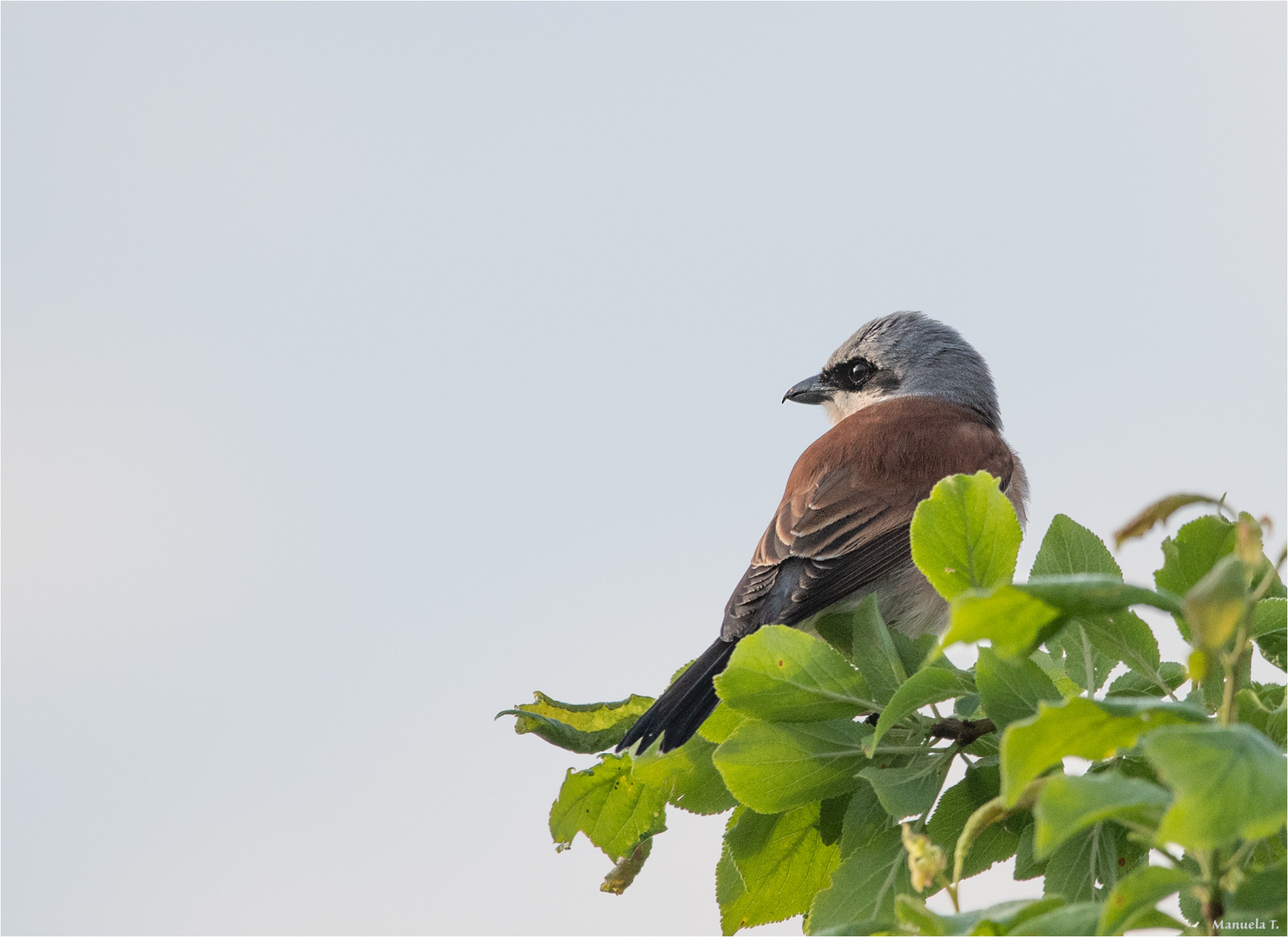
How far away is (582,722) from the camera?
78.5 inches

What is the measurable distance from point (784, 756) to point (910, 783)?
15 cm

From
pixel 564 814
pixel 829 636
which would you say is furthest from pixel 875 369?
pixel 564 814

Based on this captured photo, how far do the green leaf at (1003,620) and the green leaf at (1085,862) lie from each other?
2.07 ft

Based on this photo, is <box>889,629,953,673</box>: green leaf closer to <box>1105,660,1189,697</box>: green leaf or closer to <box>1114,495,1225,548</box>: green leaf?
<box>1105,660,1189,697</box>: green leaf

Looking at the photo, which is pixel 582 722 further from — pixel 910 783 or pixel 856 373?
pixel 856 373

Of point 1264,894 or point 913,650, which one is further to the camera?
point 913,650

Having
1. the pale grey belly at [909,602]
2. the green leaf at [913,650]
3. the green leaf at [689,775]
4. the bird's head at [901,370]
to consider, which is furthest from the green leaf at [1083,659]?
the bird's head at [901,370]

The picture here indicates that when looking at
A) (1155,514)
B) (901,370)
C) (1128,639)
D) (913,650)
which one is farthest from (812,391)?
(1155,514)

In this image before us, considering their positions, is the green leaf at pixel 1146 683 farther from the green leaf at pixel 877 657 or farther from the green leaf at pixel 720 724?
the green leaf at pixel 720 724

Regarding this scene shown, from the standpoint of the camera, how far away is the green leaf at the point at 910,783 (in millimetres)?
1443

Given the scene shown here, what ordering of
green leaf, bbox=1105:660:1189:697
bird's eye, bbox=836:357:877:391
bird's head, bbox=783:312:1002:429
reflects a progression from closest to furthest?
1. green leaf, bbox=1105:660:1189:697
2. bird's head, bbox=783:312:1002:429
3. bird's eye, bbox=836:357:877:391

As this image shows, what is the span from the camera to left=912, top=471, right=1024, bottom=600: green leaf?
131 centimetres

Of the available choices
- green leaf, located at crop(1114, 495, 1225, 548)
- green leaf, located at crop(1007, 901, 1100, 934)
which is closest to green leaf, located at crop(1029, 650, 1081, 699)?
→ green leaf, located at crop(1114, 495, 1225, 548)

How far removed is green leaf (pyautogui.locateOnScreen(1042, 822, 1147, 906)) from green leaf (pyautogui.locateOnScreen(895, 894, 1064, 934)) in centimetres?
50
